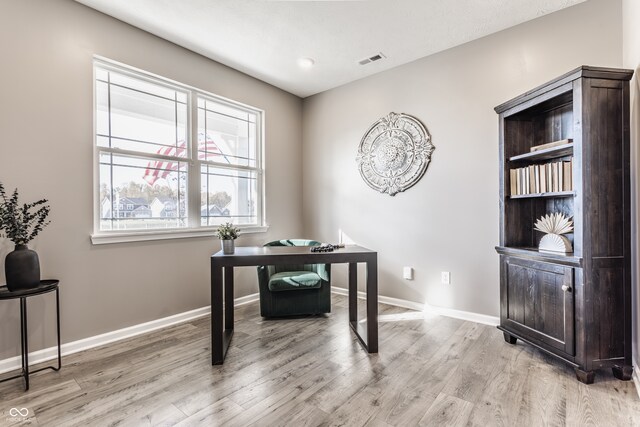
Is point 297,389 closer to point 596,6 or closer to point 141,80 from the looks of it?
point 141,80

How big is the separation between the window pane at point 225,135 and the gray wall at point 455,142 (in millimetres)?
1183

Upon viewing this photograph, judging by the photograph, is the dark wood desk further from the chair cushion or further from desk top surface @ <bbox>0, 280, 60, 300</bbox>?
desk top surface @ <bbox>0, 280, 60, 300</bbox>

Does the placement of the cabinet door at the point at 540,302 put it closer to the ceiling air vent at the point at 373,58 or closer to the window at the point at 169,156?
the ceiling air vent at the point at 373,58

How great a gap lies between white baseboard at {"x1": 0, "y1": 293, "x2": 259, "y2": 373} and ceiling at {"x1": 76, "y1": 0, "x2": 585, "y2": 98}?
8.82ft

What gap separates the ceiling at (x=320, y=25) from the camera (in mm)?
2420

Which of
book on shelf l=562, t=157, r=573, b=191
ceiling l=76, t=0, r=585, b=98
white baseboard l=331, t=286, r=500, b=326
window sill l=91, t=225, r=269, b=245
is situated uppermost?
ceiling l=76, t=0, r=585, b=98

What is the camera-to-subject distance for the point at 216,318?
221 centimetres

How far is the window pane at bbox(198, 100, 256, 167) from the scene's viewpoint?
10.9ft

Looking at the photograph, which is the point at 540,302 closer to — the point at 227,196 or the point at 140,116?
the point at 227,196

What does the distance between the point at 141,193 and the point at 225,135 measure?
1.17 metres

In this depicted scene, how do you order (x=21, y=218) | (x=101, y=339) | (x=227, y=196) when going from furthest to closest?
(x=227, y=196)
(x=101, y=339)
(x=21, y=218)

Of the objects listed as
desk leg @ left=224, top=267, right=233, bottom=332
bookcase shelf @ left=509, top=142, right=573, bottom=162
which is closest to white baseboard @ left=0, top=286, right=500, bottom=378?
desk leg @ left=224, top=267, right=233, bottom=332

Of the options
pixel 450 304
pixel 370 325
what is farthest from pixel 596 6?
pixel 370 325

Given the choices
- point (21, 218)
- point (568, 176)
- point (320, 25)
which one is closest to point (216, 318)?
point (21, 218)
